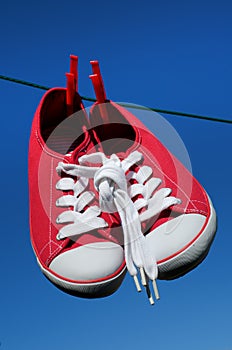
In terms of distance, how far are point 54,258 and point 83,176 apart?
0.25 meters

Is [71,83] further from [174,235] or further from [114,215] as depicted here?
[174,235]

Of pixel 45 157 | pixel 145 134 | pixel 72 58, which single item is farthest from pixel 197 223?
pixel 72 58

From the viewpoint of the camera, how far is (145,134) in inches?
70.5

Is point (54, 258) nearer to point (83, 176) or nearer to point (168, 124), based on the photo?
point (83, 176)

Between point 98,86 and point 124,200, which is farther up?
point 98,86

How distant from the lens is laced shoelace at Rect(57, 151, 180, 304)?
1485 millimetres

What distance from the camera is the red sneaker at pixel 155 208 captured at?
150 centimetres

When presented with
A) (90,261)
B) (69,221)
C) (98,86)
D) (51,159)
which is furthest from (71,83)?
(90,261)

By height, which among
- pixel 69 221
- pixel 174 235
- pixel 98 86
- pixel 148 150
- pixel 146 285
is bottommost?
pixel 146 285

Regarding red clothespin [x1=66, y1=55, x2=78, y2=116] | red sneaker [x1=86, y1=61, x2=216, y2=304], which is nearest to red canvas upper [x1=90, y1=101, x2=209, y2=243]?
red sneaker [x1=86, y1=61, x2=216, y2=304]

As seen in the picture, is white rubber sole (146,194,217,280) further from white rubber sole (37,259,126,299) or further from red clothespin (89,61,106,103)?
red clothespin (89,61,106,103)

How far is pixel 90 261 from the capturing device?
150 cm

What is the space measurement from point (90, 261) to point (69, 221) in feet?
0.47

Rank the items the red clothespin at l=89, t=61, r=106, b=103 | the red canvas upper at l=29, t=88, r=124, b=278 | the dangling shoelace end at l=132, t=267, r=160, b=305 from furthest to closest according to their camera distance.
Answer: the red clothespin at l=89, t=61, r=106, b=103 → the red canvas upper at l=29, t=88, r=124, b=278 → the dangling shoelace end at l=132, t=267, r=160, b=305
